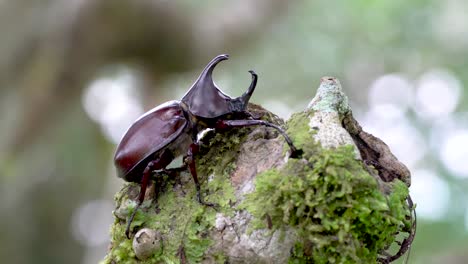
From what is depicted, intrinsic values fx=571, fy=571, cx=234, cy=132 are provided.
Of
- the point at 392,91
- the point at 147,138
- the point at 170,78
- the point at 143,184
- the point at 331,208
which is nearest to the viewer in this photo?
the point at 331,208

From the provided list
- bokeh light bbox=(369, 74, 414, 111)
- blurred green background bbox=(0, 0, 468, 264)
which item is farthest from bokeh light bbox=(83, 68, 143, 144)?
bokeh light bbox=(369, 74, 414, 111)

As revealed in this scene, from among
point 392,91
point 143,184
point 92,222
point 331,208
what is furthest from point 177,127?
point 392,91

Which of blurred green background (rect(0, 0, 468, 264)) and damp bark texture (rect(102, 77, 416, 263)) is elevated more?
blurred green background (rect(0, 0, 468, 264))

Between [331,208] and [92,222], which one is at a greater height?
[92,222]

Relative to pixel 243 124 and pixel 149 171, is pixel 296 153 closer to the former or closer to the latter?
pixel 243 124

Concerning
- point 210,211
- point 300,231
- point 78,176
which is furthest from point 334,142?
point 78,176

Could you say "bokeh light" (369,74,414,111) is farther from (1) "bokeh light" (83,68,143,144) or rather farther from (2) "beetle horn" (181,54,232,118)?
(2) "beetle horn" (181,54,232,118)

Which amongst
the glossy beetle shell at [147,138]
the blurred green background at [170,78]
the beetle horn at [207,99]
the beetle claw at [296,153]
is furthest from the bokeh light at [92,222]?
the beetle claw at [296,153]
